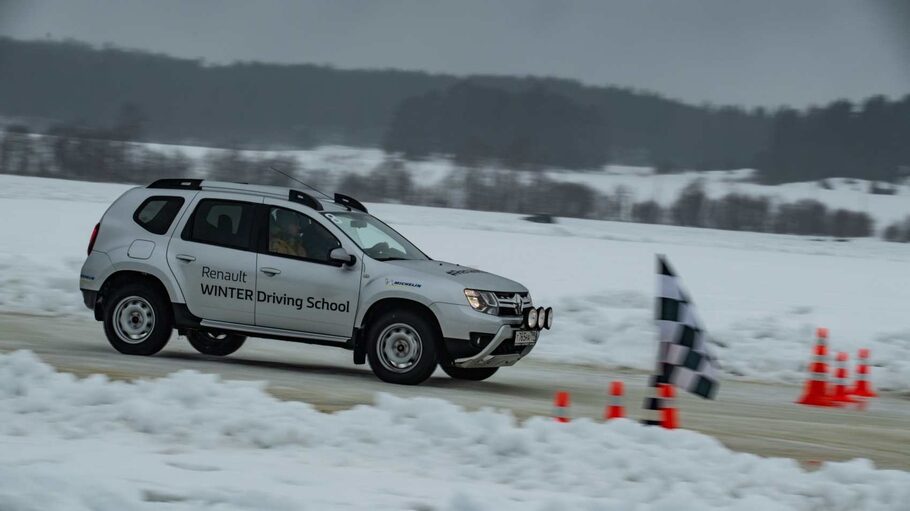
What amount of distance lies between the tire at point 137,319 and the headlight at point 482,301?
299 centimetres

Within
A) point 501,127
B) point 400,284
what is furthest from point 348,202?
point 501,127

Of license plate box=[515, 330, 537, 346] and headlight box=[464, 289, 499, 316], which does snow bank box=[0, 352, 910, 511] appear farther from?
license plate box=[515, 330, 537, 346]

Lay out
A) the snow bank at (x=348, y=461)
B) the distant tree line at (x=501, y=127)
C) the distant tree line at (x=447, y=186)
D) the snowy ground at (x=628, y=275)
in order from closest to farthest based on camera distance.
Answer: the snow bank at (x=348, y=461) < the snowy ground at (x=628, y=275) < the distant tree line at (x=447, y=186) < the distant tree line at (x=501, y=127)

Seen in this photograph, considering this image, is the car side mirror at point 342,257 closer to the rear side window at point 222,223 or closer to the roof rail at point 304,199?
the roof rail at point 304,199

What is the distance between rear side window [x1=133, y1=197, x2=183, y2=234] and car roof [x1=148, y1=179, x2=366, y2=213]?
190mm

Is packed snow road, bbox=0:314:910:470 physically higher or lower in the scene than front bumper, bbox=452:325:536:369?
lower

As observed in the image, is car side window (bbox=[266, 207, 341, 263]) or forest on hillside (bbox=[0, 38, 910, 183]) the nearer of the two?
car side window (bbox=[266, 207, 341, 263])

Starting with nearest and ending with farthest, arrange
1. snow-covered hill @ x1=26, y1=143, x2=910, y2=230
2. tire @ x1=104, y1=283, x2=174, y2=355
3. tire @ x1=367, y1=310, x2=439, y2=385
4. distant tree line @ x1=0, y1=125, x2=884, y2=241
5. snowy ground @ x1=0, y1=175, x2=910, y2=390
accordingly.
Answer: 1. tire @ x1=367, y1=310, x2=439, y2=385
2. tire @ x1=104, y1=283, x2=174, y2=355
3. snowy ground @ x1=0, y1=175, x2=910, y2=390
4. distant tree line @ x1=0, y1=125, x2=884, y2=241
5. snow-covered hill @ x1=26, y1=143, x2=910, y2=230

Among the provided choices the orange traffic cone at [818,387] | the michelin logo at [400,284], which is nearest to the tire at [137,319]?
the michelin logo at [400,284]

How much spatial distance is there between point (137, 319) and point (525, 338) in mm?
3786

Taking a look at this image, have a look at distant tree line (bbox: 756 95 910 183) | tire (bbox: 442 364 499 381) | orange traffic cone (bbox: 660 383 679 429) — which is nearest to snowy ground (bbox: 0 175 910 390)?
tire (bbox: 442 364 499 381)

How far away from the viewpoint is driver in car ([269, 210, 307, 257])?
10.8 metres

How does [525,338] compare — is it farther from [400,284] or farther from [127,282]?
[127,282]

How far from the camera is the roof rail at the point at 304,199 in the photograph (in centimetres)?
1097
